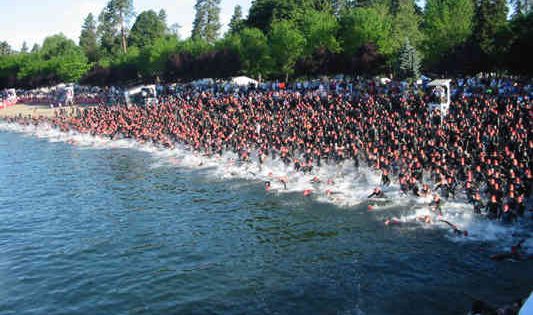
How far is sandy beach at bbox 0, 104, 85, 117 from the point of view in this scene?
2554 inches

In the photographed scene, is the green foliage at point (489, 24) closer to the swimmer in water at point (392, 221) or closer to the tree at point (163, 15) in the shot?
the swimmer in water at point (392, 221)

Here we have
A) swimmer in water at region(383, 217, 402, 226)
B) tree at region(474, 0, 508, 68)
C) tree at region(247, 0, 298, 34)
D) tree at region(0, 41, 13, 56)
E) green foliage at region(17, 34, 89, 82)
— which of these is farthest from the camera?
tree at region(0, 41, 13, 56)

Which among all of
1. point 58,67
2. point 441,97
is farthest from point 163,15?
point 441,97

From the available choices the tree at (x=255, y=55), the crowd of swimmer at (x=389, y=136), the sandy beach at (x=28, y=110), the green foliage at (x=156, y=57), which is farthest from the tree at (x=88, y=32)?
the crowd of swimmer at (x=389, y=136)

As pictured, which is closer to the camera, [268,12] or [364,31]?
[364,31]

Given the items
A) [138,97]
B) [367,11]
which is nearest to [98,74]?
[138,97]

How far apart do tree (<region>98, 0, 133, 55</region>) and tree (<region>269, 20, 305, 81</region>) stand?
185 ft

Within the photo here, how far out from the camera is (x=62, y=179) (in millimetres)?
31141

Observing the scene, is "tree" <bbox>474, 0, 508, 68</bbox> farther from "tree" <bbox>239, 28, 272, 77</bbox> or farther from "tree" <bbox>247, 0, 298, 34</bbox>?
"tree" <bbox>247, 0, 298, 34</bbox>

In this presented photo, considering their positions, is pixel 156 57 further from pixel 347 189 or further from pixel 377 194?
pixel 377 194

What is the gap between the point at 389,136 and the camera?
80.8 feet

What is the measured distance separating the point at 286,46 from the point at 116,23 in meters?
65.1

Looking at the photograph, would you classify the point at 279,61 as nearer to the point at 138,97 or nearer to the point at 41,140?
the point at 138,97

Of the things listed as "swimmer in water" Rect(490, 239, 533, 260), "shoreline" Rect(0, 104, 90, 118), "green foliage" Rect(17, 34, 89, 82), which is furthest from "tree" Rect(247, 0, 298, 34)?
"swimmer in water" Rect(490, 239, 533, 260)
